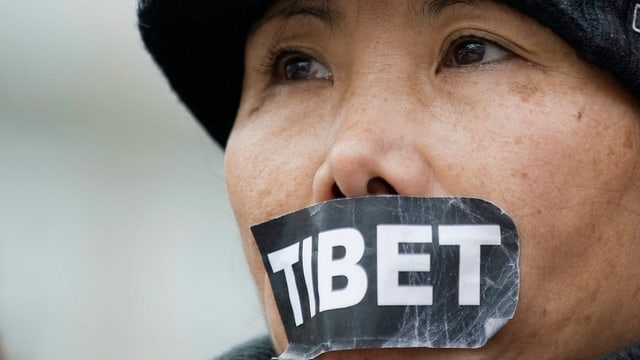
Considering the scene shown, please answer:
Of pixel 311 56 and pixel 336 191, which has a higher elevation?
pixel 311 56

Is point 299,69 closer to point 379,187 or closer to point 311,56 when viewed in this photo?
point 311,56

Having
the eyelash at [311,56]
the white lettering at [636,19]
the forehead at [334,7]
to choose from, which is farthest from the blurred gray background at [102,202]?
the white lettering at [636,19]

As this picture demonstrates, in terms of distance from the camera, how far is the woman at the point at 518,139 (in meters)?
1.50

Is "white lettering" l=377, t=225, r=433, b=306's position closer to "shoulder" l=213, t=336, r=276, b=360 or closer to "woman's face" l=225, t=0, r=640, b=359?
"woman's face" l=225, t=0, r=640, b=359

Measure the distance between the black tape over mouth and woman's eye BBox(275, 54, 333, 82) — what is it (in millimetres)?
331

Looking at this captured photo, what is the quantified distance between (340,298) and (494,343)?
0.20m

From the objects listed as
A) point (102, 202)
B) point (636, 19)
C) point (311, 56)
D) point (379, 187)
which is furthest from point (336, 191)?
point (102, 202)

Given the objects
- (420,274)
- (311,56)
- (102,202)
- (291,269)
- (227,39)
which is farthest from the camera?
(102,202)

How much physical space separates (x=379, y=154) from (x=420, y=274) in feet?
0.52

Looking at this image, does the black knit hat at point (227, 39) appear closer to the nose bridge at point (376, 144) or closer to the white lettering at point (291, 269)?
the nose bridge at point (376, 144)

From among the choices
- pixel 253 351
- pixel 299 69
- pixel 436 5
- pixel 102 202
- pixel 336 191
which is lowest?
pixel 102 202

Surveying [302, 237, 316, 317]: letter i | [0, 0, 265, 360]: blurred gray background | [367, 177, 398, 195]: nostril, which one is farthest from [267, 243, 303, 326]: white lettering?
[0, 0, 265, 360]: blurred gray background

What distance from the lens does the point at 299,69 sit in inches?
71.6

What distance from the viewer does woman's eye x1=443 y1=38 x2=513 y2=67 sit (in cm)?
159
